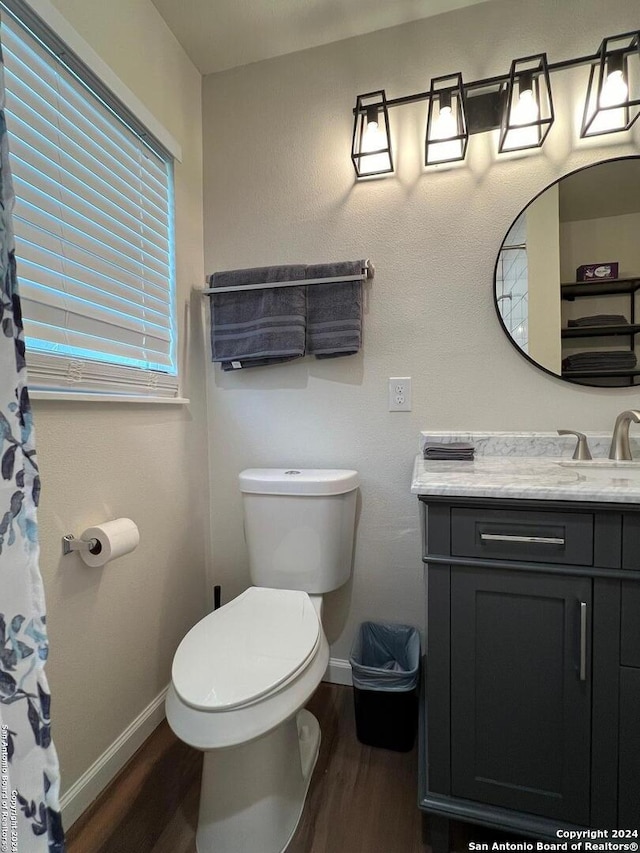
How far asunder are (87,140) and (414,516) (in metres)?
1.56

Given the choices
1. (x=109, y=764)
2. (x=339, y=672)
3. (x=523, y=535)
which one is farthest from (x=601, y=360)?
(x=109, y=764)

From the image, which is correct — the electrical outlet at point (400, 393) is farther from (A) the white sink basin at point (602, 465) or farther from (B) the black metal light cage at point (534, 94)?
(B) the black metal light cage at point (534, 94)

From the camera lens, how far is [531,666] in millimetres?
917

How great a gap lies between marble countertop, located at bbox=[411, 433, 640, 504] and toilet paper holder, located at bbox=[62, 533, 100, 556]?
830mm

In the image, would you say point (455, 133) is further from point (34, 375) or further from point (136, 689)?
point (136, 689)

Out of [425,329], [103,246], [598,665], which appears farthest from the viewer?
[425,329]

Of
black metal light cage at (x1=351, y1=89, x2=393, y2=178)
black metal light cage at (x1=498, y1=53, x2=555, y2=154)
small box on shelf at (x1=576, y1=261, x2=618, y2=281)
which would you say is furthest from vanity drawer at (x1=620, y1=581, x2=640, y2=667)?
black metal light cage at (x1=351, y1=89, x2=393, y2=178)

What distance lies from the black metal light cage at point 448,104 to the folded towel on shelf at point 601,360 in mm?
787

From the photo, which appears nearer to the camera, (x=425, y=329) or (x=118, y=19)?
(x=118, y=19)

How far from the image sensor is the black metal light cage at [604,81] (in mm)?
1211

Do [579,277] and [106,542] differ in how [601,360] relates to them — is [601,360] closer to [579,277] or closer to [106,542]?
[579,277]

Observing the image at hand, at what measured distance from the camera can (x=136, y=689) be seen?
130cm

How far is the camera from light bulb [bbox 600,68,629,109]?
4.05 feet

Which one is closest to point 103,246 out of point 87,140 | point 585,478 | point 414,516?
point 87,140
